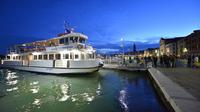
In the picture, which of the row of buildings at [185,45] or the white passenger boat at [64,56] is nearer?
the white passenger boat at [64,56]

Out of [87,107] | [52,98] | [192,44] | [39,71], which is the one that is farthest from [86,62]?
[192,44]

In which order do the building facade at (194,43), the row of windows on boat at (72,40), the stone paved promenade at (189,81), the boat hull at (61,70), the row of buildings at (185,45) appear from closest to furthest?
the stone paved promenade at (189,81)
the boat hull at (61,70)
the row of windows on boat at (72,40)
the building facade at (194,43)
the row of buildings at (185,45)

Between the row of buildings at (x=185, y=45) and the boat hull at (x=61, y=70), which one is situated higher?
the row of buildings at (x=185, y=45)

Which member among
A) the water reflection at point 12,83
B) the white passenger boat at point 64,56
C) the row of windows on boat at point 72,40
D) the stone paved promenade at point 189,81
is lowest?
the water reflection at point 12,83

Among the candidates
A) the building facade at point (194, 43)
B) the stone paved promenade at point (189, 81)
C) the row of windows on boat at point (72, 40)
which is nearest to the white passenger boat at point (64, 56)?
the row of windows on boat at point (72, 40)

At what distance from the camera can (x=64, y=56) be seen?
87.9ft

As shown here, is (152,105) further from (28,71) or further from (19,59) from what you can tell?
(19,59)

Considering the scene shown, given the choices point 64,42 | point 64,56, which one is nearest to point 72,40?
point 64,42

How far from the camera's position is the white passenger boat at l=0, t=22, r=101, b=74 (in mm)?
25906

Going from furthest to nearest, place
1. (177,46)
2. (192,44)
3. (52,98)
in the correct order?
(177,46) < (192,44) < (52,98)

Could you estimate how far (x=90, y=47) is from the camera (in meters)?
28.2

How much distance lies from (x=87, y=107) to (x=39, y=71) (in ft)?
69.8

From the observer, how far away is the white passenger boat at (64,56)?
85.0 ft

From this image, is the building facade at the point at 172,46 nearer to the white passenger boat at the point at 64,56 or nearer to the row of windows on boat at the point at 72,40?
the white passenger boat at the point at 64,56
